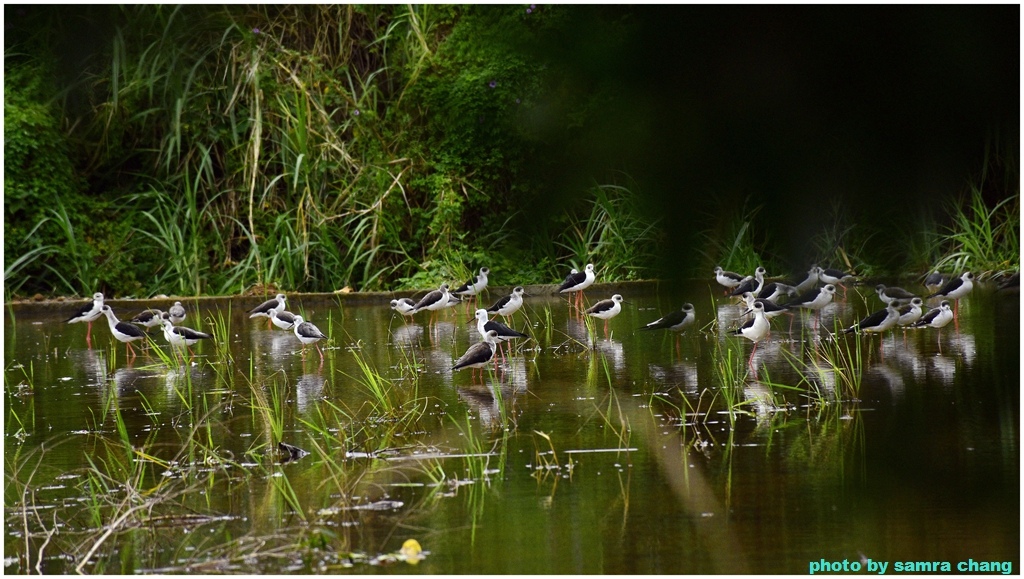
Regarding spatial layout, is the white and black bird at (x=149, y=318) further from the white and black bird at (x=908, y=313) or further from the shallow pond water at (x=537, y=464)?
the white and black bird at (x=908, y=313)

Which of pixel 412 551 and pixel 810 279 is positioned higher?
pixel 810 279

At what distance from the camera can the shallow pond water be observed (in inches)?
150

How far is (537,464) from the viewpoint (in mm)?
5109

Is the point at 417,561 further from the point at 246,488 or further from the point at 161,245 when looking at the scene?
the point at 161,245

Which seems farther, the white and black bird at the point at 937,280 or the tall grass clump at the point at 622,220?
the white and black bird at the point at 937,280

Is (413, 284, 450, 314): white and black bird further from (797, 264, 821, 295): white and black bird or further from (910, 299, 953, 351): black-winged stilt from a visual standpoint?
(797, 264, 821, 295): white and black bird

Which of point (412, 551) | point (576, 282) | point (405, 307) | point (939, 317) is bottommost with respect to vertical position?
point (412, 551)

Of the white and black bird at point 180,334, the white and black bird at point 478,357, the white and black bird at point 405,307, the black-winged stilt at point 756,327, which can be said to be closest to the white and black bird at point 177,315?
the white and black bird at point 180,334

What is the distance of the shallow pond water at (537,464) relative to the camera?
3.81 meters

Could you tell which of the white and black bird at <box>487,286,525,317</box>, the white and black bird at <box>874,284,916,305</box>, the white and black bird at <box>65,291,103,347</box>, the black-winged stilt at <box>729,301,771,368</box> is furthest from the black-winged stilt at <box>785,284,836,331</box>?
Answer: the white and black bird at <box>65,291,103,347</box>

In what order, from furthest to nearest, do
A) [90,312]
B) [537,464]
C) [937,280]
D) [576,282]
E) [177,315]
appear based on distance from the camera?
[576,282] < [177,315] < [90,312] < [937,280] < [537,464]

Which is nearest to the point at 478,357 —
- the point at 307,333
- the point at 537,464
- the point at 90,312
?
the point at 307,333

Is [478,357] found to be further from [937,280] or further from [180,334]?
[937,280]

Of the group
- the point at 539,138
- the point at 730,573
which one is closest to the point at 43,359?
the point at 730,573
